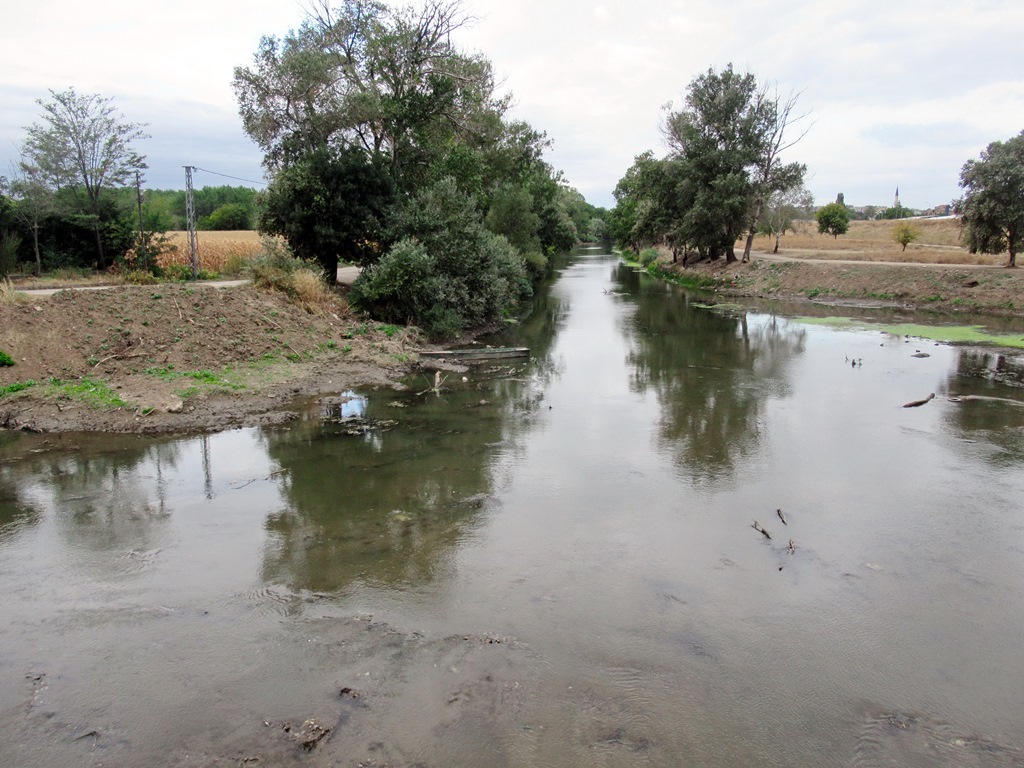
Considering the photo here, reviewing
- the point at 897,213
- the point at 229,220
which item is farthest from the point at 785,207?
the point at 897,213

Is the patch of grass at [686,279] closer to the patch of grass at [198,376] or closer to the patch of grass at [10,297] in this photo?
the patch of grass at [198,376]

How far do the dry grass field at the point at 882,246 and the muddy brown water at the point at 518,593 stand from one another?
3001cm

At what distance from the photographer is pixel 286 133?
23.5 metres

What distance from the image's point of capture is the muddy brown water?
4.91 meters

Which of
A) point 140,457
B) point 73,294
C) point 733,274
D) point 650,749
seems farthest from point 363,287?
point 733,274

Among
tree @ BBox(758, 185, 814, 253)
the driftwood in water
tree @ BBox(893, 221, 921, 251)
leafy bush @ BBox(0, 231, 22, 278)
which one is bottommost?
the driftwood in water

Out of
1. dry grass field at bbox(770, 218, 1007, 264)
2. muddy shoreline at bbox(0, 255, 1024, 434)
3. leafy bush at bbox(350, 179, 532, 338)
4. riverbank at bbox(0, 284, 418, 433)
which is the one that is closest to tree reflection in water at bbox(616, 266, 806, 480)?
leafy bush at bbox(350, 179, 532, 338)

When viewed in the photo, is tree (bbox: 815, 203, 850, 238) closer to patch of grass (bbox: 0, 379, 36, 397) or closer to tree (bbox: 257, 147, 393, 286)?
tree (bbox: 257, 147, 393, 286)

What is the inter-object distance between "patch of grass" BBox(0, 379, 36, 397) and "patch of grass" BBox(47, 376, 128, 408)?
297 mm

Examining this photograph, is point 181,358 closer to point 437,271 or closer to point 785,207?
point 437,271

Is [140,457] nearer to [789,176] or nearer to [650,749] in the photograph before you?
[650,749]

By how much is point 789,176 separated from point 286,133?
29.4m

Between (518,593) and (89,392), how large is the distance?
32.4 feet

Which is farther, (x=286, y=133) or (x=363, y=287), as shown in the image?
(x=286, y=133)
